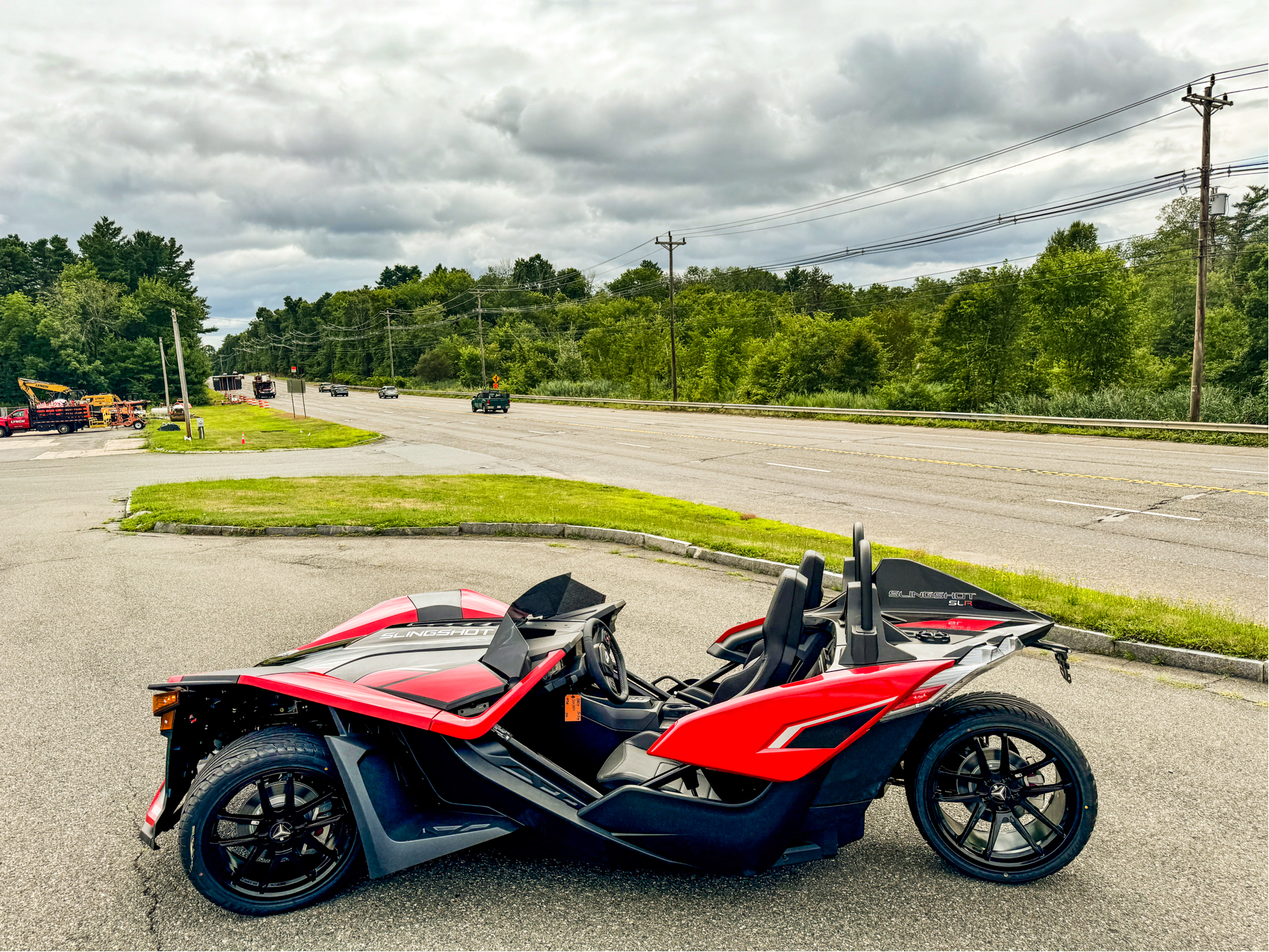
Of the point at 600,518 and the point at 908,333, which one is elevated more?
the point at 908,333

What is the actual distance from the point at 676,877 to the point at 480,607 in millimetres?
1757

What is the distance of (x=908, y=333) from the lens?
64.2 m

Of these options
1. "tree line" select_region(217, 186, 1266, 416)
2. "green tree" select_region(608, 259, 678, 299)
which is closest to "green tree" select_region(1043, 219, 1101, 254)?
"tree line" select_region(217, 186, 1266, 416)

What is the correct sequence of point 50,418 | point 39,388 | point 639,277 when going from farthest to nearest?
point 639,277 < point 39,388 < point 50,418

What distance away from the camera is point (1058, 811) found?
10.8 feet

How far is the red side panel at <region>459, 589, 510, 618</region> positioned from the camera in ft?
13.9

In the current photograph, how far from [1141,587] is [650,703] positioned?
686 centimetres

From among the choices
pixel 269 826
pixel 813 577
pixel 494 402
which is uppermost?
pixel 813 577

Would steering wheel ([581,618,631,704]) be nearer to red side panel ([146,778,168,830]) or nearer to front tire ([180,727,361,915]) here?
front tire ([180,727,361,915])

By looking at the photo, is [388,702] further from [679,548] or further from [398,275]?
[398,275]

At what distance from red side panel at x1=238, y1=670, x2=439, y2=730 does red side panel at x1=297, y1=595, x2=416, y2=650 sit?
716 millimetres

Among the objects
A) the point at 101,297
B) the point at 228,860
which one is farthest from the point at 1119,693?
the point at 101,297

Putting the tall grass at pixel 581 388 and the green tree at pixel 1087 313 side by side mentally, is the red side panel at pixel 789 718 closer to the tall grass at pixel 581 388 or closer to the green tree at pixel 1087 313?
the green tree at pixel 1087 313

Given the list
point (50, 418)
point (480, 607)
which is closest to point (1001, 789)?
point (480, 607)
